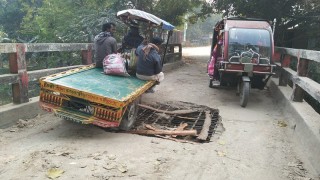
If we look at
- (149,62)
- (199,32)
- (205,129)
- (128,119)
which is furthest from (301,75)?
(199,32)

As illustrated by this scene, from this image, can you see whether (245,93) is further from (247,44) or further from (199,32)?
(199,32)

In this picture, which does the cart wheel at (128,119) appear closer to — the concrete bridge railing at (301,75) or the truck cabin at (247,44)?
the concrete bridge railing at (301,75)

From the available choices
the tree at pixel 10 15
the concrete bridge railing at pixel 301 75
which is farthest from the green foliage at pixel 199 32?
the concrete bridge railing at pixel 301 75

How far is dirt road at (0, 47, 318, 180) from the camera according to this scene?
3.76m

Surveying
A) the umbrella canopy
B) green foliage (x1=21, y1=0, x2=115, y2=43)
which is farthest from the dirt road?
green foliage (x1=21, y1=0, x2=115, y2=43)

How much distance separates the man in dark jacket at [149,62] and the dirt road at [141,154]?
1.72 meters

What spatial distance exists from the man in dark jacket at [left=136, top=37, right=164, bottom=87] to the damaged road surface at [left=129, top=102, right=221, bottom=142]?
0.71 meters

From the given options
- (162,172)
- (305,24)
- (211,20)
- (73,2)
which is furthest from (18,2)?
(211,20)

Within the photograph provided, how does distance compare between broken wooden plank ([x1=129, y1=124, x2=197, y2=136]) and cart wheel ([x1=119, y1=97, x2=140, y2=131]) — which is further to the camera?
cart wheel ([x1=119, y1=97, x2=140, y2=131])

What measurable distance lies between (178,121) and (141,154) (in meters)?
2.10

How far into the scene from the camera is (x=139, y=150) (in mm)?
4453

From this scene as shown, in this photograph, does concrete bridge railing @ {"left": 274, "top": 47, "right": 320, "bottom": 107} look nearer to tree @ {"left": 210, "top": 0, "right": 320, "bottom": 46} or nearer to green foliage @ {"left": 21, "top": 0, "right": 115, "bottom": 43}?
tree @ {"left": 210, "top": 0, "right": 320, "bottom": 46}

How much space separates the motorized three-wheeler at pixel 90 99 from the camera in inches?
191

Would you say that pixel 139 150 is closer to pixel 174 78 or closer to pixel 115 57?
pixel 115 57
